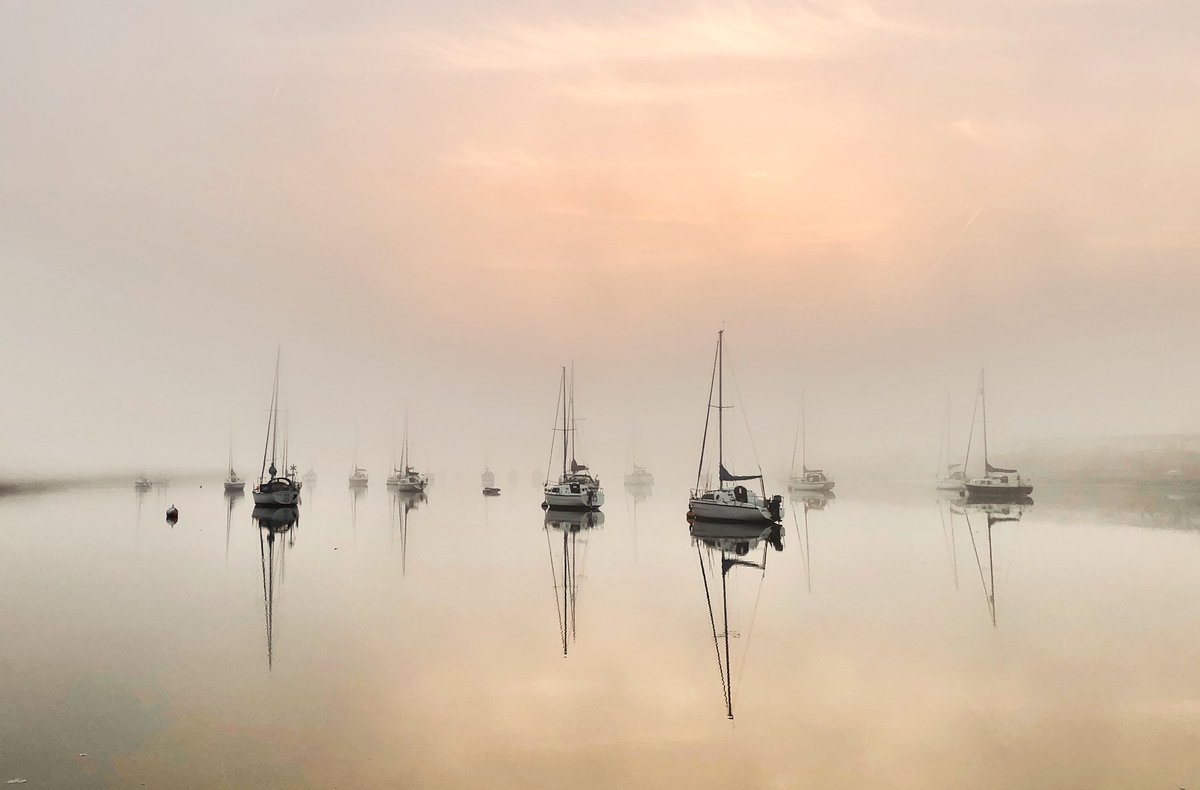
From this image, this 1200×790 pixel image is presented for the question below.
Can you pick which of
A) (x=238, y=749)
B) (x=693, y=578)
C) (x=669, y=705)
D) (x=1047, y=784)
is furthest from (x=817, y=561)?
(x=238, y=749)

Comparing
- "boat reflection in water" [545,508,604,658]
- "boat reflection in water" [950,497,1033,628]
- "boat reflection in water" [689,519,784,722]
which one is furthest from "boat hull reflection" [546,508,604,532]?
"boat reflection in water" [950,497,1033,628]

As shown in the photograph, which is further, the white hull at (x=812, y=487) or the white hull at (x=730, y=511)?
the white hull at (x=812, y=487)

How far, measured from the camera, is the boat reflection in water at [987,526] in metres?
32.5

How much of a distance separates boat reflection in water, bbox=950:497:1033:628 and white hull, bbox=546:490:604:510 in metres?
31.1

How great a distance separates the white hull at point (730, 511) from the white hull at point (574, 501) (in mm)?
19148

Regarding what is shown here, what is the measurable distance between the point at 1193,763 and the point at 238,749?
15106 mm

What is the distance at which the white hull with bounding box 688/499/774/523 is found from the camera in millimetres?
59938

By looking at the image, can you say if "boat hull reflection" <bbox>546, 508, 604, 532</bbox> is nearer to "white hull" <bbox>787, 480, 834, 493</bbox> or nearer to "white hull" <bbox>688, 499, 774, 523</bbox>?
"white hull" <bbox>688, 499, 774, 523</bbox>

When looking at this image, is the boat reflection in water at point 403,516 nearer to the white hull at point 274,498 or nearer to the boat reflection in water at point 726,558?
the white hull at point 274,498

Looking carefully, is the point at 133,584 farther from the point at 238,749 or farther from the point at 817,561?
the point at 817,561

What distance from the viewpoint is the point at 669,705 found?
1667cm

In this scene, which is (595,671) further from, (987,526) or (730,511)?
(987,526)

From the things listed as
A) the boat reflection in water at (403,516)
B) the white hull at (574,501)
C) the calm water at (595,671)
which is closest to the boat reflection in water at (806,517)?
the calm water at (595,671)

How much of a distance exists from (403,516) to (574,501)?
15637 millimetres
